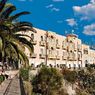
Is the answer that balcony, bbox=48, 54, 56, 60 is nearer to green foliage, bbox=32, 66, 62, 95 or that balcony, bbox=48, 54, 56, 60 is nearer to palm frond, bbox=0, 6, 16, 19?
green foliage, bbox=32, 66, 62, 95

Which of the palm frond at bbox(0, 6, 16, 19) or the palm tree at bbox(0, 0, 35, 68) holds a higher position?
the palm frond at bbox(0, 6, 16, 19)

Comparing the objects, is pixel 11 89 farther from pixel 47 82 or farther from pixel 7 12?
pixel 47 82

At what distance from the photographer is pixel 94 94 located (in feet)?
227

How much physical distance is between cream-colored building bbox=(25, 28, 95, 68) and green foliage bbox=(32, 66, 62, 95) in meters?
13.6

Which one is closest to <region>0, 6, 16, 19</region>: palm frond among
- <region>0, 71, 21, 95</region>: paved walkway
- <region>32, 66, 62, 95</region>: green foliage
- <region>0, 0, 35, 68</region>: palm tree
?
<region>0, 0, 35, 68</region>: palm tree

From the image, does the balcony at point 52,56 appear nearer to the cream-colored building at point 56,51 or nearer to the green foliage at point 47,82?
the cream-colored building at point 56,51

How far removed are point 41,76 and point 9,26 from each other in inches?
936

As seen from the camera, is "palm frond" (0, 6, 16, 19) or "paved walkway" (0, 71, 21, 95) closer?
"paved walkway" (0, 71, 21, 95)

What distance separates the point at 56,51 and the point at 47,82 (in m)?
42.3

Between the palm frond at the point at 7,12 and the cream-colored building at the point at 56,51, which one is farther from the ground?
the cream-colored building at the point at 56,51

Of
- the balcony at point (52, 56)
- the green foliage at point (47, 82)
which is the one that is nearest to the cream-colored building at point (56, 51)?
the balcony at point (52, 56)

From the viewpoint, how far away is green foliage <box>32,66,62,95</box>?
4937 cm

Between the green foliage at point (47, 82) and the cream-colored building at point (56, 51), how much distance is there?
13.6 metres

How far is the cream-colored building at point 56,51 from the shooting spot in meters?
78.4
